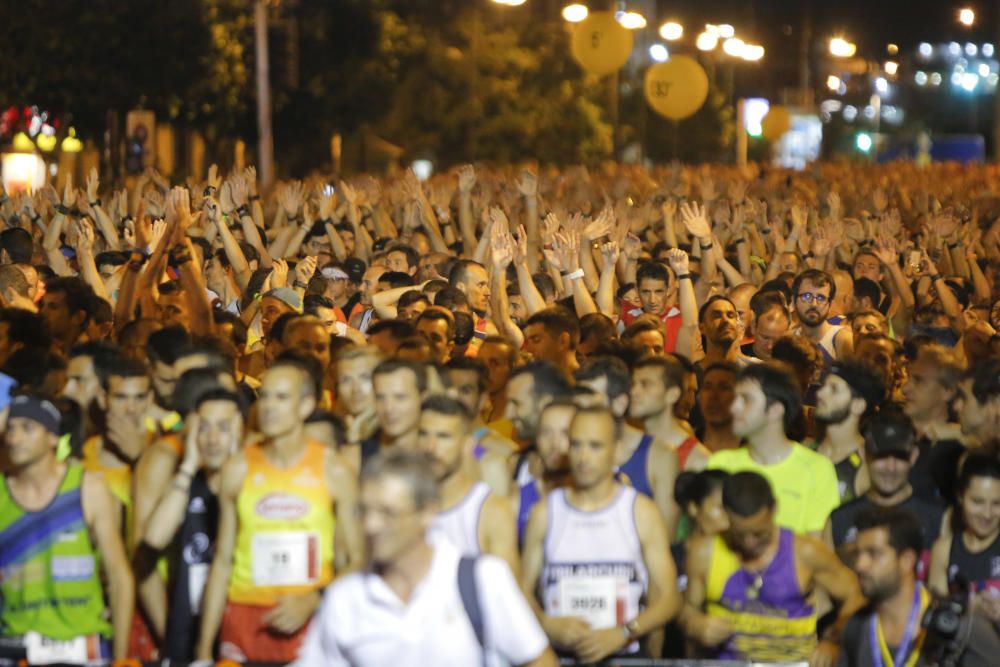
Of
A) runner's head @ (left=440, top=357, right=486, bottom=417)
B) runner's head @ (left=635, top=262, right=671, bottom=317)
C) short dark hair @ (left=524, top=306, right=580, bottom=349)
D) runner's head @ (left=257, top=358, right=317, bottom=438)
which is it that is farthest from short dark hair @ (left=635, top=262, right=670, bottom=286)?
runner's head @ (left=257, top=358, right=317, bottom=438)

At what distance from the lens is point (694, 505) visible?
6574mm

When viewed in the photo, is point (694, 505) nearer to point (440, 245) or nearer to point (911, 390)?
point (911, 390)

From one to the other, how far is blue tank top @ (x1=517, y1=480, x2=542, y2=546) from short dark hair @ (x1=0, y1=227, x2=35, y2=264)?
20.3 ft

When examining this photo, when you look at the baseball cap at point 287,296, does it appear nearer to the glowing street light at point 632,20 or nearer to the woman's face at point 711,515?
the woman's face at point 711,515

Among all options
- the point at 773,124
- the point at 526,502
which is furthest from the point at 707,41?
the point at 526,502

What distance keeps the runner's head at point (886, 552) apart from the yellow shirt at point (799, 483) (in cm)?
98

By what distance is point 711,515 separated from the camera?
6477mm

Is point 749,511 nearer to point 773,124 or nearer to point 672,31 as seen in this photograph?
point 672,31

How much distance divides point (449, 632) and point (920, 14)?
50.6m

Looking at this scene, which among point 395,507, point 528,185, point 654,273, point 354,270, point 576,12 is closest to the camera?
point 395,507

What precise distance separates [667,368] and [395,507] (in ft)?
10.7

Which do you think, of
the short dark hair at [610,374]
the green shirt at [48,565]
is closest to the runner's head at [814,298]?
the short dark hair at [610,374]

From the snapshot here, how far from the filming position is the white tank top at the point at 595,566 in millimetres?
6285

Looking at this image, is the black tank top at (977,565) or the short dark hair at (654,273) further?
the short dark hair at (654,273)
